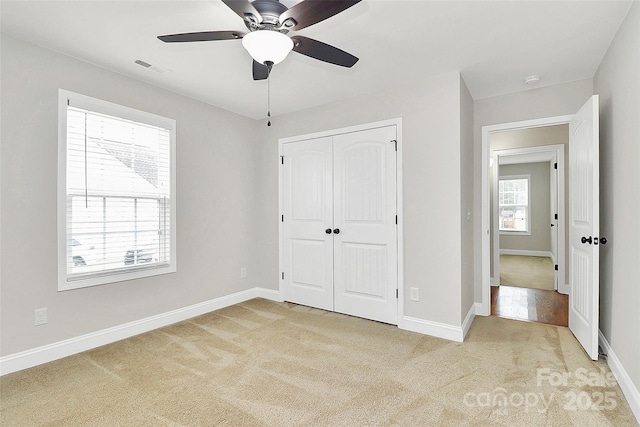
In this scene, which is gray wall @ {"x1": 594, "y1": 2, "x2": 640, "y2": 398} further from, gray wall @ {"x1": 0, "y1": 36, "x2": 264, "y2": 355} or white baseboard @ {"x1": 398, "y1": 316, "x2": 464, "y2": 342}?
gray wall @ {"x1": 0, "y1": 36, "x2": 264, "y2": 355}

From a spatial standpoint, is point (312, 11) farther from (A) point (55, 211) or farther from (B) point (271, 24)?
(A) point (55, 211)

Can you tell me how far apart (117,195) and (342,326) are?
8.23ft

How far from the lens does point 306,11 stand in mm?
1648

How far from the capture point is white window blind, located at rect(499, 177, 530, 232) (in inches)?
324

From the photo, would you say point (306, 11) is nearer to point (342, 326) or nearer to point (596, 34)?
point (596, 34)

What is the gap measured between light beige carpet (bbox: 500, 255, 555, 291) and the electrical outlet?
19.0 feet

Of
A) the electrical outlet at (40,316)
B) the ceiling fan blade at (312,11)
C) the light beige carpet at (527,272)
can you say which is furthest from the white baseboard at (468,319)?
the electrical outlet at (40,316)

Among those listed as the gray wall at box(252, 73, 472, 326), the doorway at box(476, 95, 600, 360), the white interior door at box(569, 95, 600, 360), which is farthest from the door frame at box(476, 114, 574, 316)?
the white interior door at box(569, 95, 600, 360)

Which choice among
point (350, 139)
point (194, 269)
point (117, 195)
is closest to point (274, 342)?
point (194, 269)

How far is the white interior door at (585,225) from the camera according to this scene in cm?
246

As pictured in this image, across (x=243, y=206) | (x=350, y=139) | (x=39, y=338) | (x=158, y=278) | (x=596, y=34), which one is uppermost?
(x=596, y=34)

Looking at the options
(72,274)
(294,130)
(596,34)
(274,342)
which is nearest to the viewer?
(596,34)

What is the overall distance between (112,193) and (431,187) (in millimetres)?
2967

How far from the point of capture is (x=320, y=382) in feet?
7.41
